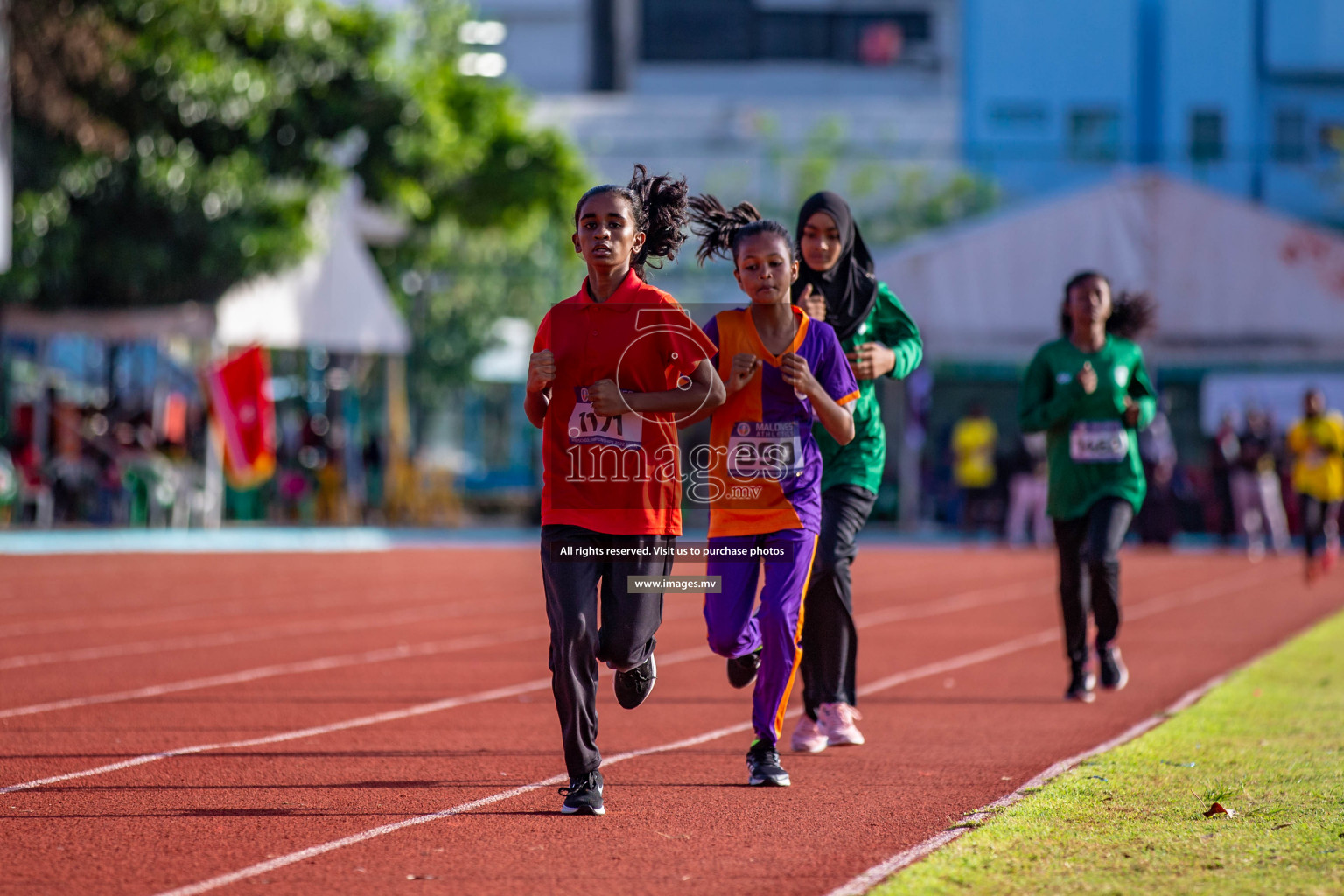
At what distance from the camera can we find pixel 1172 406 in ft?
111

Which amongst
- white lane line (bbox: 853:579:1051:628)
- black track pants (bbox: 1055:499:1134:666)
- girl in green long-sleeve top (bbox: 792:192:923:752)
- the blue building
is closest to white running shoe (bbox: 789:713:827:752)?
girl in green long-sleeve top (bbox: 792:192:923:752)

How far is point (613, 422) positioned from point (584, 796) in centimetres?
118

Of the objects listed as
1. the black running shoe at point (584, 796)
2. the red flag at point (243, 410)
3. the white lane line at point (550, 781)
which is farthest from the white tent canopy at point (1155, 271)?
the black running shoe at point (584, 796)

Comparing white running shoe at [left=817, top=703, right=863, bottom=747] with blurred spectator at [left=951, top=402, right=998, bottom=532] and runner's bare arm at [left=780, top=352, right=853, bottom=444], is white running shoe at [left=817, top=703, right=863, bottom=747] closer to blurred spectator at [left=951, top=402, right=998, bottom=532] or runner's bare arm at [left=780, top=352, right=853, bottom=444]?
runner's bare arm at [left=780, top=352, right=853, bottom=444]

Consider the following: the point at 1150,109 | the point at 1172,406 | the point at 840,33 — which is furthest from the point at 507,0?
the point at 1172,406

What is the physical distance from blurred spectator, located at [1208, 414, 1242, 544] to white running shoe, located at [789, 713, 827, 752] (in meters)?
20.1

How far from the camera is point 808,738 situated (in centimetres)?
743

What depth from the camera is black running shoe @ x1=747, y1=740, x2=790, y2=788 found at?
650 centimetres

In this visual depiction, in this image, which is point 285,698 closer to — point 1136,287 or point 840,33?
point 1136,287

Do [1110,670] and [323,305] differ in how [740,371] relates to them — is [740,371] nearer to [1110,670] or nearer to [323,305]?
[1110,670]

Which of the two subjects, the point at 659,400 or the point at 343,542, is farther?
the point at 343,542

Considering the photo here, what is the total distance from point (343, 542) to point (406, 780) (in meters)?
19.8

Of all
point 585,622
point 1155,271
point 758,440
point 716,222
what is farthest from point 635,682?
point 1155,271

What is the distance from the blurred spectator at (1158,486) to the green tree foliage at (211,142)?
1043cm
